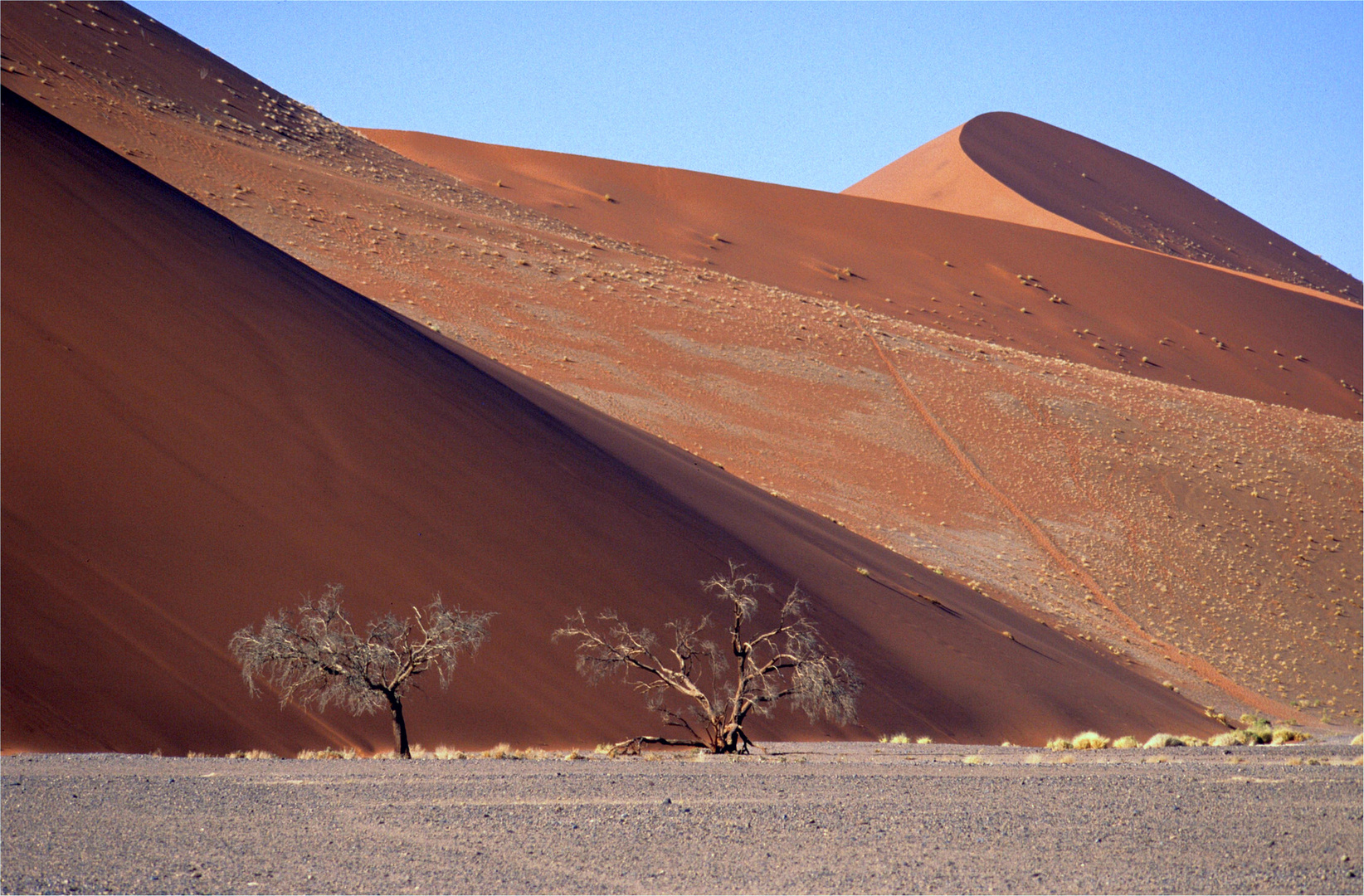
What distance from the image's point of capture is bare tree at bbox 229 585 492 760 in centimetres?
1157

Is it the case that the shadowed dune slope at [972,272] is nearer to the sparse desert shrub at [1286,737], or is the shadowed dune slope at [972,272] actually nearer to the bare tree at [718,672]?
the sparse desert shrub at [1286,737]

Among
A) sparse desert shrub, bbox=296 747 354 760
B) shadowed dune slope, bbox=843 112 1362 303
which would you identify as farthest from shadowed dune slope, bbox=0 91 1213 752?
shadowed dune slope, bbox=843 112 1362 303

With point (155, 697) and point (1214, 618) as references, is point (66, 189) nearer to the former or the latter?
point (155, 697)

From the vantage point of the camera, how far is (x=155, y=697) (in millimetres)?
10938

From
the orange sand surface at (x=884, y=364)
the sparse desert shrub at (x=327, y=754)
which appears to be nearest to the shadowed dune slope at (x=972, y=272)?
the orange sand surface at (x=884, y=364)

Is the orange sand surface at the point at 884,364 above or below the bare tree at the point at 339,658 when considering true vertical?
above

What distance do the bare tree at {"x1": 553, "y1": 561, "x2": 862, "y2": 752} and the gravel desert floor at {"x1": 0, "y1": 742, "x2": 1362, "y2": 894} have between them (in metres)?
2.73

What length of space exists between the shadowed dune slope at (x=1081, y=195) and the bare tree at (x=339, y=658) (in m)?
60.2

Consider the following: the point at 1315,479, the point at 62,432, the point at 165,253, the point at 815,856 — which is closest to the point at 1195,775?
the point at 815,856

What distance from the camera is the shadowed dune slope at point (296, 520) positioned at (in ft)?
37.8

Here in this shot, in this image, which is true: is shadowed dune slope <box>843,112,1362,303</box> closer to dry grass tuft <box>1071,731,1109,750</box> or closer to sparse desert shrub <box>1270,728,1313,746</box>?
sparse desert shrub <box>1270,728,1313,746</box>

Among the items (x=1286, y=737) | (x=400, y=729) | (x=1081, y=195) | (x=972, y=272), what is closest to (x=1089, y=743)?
(x=1286, y=737)

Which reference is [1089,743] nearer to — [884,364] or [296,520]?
[296,520]

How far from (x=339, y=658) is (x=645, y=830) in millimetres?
5656
